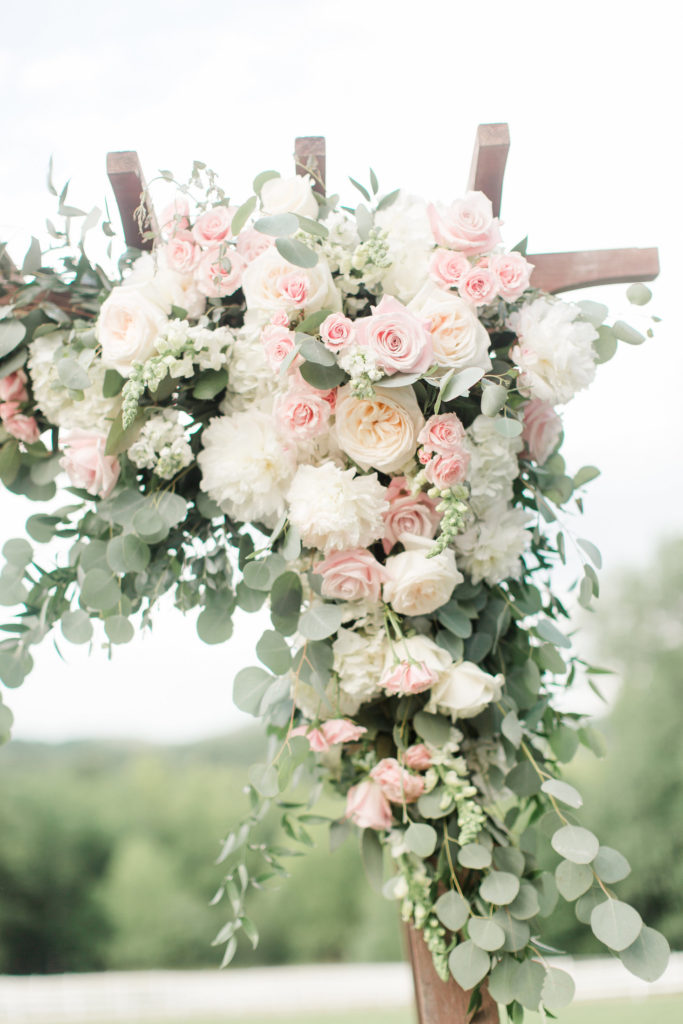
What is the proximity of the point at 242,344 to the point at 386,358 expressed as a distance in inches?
8.1

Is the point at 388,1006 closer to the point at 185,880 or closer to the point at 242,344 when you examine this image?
the point at 185,880

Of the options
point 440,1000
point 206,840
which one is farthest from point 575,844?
point 206,840

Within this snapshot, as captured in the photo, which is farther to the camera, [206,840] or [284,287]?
[206,840]

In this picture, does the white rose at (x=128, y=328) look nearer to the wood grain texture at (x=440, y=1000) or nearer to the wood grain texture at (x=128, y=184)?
the wood grain texture at (x=128, y=184)

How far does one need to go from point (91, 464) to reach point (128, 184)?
376mm

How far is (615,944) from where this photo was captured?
70cm

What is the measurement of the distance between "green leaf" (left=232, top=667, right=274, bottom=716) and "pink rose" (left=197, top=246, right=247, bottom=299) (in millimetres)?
453

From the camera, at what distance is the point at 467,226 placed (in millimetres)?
833

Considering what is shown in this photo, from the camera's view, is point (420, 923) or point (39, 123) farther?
point (39, 123)

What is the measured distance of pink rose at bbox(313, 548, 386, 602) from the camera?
2.58ft

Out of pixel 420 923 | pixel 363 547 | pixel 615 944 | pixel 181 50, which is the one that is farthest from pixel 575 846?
pixel 181 50

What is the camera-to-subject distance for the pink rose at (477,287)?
80cm

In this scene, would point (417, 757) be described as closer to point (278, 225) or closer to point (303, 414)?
point (303, 414)

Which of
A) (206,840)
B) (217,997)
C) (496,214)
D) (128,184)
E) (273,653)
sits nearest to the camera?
(273,653)
